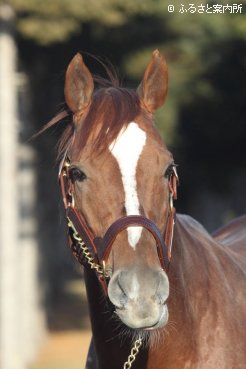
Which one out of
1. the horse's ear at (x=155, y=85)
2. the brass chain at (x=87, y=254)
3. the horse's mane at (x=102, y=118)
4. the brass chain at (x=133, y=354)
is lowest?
the brass chain at (x=133, y=354)

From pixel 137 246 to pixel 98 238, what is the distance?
0.20m

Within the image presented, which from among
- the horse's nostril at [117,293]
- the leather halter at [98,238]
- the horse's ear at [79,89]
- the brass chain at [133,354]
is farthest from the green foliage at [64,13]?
the horse's nostril at [117,293]

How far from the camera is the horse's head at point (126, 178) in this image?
4491 millimetres

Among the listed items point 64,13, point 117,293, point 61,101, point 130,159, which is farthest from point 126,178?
point 61,101

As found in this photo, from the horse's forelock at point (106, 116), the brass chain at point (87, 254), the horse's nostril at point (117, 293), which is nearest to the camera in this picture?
the horse's nostril at point (117, 293)

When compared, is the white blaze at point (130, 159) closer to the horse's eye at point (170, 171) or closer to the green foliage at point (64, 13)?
the horse's eye at point (170, 171)

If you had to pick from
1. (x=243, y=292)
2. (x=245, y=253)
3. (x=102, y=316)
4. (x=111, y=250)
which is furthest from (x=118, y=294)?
(x=245, y=253)

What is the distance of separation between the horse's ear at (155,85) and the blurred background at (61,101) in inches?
315

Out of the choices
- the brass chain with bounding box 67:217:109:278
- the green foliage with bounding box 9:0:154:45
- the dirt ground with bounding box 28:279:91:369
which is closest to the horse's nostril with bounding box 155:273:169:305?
the brass chain with bounding box 67:217:109:278

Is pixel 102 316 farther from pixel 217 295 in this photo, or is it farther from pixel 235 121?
pixel 235 121

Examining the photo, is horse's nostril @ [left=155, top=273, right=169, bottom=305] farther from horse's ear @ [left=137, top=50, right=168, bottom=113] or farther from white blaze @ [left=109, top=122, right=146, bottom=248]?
horse's ear @ [left=137, top=50, right=168, bottom=113]

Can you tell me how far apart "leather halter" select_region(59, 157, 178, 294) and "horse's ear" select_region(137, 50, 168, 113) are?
355 mm

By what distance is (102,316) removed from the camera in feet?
16.4

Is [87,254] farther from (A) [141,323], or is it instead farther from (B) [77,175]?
(A) [141,323]
